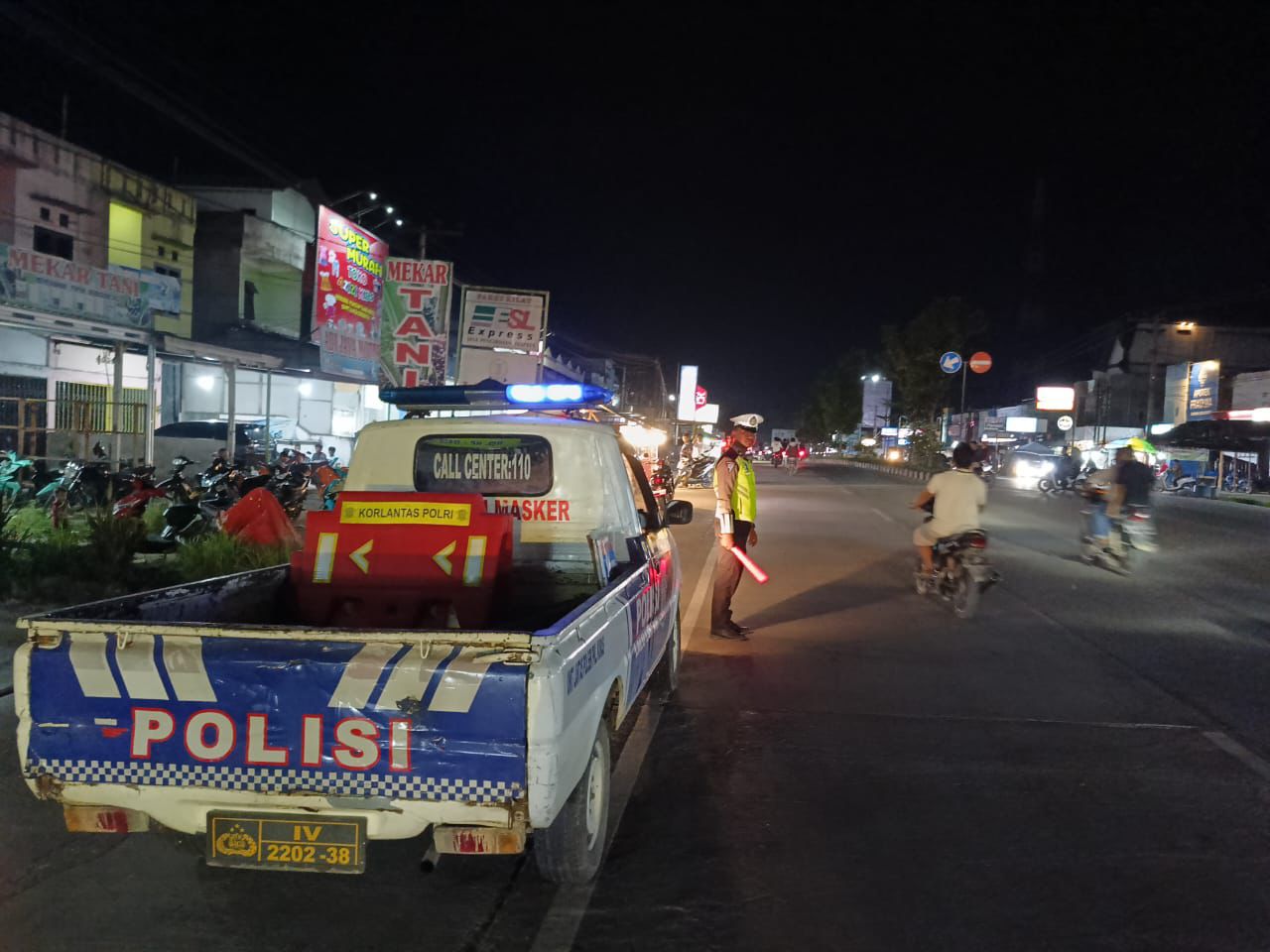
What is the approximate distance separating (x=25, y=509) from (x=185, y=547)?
105 inches

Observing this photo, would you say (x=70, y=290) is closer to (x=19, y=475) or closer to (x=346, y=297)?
(x=19, y=475)

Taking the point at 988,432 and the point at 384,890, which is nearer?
the point at 384,890

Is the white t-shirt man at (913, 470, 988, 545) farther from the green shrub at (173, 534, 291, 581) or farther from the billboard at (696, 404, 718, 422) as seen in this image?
the billboard at (696, 404, 718, 422)

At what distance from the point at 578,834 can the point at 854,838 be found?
1.49m

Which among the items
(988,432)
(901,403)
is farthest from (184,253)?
(988,432)

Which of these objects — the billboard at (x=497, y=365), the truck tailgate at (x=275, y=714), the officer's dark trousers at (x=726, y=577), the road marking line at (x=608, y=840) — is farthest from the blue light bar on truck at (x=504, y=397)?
the billboard at (x=497, y=365)

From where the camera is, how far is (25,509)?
1177 cm

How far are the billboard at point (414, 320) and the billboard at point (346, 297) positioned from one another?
7.89 meters

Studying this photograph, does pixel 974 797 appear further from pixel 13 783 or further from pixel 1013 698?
pixel 13 783

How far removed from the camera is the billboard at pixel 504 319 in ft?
51.6

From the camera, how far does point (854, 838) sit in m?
4.83

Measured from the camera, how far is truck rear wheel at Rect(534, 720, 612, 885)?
3980 mm

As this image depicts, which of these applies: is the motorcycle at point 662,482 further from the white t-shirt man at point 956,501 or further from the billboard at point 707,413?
the billboard at point 707,413

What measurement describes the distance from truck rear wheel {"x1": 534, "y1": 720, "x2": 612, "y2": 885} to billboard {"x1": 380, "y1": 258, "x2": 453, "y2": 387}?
11.6 m
